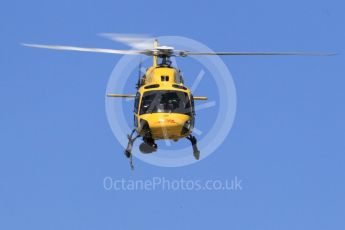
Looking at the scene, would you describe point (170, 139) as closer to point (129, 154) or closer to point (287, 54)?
point (129, 154)

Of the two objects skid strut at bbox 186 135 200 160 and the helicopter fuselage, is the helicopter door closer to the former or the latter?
the helicopter fuselage

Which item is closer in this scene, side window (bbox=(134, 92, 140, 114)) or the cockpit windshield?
the cockpit windshield

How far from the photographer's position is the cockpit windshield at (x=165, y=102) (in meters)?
33.8

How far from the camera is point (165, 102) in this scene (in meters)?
34.0

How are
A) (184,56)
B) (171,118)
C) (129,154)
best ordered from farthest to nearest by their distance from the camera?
(184,56), (129,154), (171,118)

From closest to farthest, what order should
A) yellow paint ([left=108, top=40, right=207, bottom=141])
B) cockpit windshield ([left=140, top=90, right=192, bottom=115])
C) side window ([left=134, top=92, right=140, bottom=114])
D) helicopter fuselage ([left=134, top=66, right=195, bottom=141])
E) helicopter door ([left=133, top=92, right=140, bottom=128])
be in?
yellow paint ([left=108, top=40, right=207, bottom=141]) < helicopter fuselage ([left=134, top=66, right=195, bottom=141]) < cockpit windshield ([left=140, top=90, right=192, bottom=115]) < helicopter door ([left=133, top=92, right=140, bottom=128]) < side window ([left=134, top=92, right=140, bottom=114])

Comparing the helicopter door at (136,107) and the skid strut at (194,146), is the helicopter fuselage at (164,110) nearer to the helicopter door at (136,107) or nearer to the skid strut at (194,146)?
the helicopter door at (136,107)

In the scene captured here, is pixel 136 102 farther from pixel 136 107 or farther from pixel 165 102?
pixel 165 102

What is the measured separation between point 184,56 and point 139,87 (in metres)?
3.08

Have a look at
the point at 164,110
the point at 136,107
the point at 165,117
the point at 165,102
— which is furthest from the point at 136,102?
the point at 165,117

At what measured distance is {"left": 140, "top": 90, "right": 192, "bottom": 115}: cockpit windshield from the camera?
33.8 meters

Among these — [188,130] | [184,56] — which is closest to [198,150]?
[188,130]

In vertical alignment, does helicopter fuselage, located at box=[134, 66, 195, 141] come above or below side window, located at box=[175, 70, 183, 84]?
below

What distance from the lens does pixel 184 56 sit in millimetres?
38531
